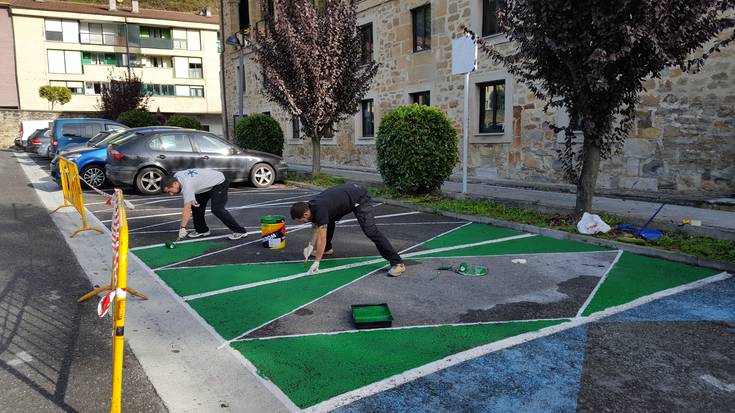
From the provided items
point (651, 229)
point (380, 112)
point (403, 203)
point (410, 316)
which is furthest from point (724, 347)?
point (380, 112)

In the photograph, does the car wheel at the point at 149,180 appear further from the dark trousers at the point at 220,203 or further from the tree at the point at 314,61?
the dark trousers at the point at 220,203

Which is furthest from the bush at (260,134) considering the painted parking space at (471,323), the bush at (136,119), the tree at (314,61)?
the bush at (136,119)

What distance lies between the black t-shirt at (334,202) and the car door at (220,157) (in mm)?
7977

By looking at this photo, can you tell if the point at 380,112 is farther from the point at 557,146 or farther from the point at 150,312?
the point at 150,312

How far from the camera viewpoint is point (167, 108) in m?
53.5

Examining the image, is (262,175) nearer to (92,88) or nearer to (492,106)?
(492,106)

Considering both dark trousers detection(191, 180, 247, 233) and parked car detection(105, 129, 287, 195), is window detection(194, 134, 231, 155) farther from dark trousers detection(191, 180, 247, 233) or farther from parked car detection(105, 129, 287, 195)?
dark trousers detection(191, 180, 247, 233)

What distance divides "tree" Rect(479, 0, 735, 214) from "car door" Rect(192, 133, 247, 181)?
8.01 m

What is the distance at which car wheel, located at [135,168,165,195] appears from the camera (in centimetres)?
1277

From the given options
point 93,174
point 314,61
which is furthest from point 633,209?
point 93,174

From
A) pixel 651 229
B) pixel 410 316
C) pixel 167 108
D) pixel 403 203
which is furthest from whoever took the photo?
pixel 167 108

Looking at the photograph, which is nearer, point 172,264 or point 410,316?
point 410,316

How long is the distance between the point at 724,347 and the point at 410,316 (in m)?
2.39

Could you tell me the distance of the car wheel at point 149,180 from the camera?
12766 mm
